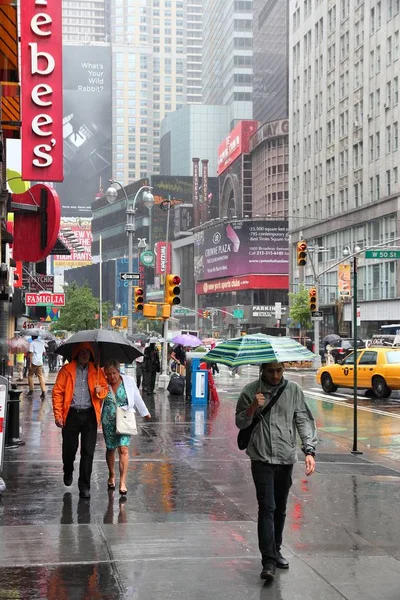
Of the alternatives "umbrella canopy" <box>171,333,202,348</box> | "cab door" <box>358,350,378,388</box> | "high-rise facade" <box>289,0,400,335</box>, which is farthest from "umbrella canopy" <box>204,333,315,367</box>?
"high-rise facade" <box>289,0,400,335</box>

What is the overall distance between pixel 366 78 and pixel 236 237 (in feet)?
174

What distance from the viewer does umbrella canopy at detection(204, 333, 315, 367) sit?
681 cm

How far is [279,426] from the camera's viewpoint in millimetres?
6871

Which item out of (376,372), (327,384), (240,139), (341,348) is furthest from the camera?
(240,139)

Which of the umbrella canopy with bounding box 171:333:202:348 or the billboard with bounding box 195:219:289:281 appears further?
the billboard with bounding box 195:219:289:281

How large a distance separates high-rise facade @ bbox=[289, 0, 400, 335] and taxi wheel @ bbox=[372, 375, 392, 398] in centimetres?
3362

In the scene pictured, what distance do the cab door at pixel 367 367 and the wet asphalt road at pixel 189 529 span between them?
1262 cm

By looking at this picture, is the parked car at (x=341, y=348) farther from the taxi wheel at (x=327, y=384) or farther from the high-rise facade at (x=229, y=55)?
the high-rise facade at (x=229, y=55)

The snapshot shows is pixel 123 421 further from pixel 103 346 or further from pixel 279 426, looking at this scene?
pixel 279 426

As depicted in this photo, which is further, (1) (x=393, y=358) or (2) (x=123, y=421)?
(1) (x=393, y=358)

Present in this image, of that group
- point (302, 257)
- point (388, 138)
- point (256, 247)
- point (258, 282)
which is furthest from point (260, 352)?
point (256, 247)

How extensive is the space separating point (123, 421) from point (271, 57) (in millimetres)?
146167

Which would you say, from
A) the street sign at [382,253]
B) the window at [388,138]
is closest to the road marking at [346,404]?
the street sign at [382,253]

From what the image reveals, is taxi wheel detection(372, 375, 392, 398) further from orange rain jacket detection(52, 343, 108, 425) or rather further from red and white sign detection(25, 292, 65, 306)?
orange rain jacket detection(52, 343, 108, 425)
